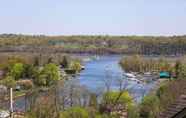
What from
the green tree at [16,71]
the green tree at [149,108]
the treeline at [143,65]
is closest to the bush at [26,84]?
the green tree at [16,71]

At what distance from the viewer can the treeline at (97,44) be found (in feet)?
318

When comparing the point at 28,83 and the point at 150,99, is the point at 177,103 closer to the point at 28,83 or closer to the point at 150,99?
the point at 150,99

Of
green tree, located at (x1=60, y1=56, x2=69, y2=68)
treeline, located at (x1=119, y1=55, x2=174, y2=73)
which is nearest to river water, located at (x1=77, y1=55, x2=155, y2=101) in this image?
treeline, located at (x1=119, y1=55, x2=174, y2=73)

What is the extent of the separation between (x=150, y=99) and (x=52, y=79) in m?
18.9

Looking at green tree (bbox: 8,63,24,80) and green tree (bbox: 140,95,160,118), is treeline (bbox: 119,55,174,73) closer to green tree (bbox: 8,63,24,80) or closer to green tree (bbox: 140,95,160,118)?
green tree (bbox: 8,63,24,80)

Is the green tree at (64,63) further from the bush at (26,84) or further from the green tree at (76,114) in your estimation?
the green tree at (76,114)

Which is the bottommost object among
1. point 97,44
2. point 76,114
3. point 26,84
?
point 97,44

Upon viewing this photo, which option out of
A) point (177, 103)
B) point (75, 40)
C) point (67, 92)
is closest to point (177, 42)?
point (75, 40)

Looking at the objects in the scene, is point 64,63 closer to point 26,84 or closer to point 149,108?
point 26,84

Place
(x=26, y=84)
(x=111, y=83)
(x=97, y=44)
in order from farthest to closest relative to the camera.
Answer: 1. (x=97, y=44)
2. (x=111, y=83)
3. (x=26, y=84)

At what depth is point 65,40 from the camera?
393ft

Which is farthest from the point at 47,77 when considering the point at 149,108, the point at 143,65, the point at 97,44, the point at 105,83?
the point at 97,44

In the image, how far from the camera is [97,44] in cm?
11644

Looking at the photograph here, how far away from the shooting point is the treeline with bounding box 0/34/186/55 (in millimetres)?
96938
